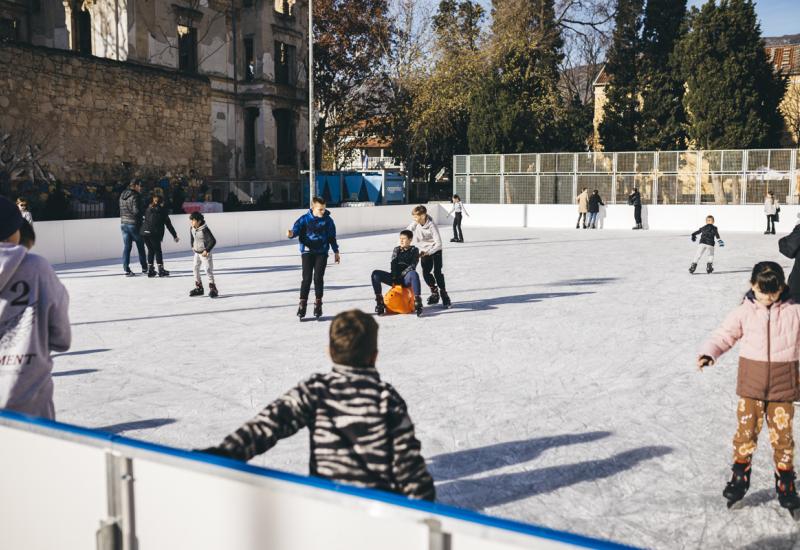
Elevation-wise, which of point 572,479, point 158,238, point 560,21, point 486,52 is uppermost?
point 560,21

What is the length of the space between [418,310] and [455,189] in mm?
25255

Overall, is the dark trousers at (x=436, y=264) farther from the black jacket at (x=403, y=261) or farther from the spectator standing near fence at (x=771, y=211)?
the spectator standing near fence at (x=771, y=211)

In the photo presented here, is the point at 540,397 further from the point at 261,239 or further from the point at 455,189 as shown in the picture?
the point at 455,189

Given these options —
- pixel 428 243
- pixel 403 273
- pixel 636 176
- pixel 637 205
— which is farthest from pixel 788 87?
pixel 403 273

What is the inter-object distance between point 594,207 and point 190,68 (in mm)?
19189

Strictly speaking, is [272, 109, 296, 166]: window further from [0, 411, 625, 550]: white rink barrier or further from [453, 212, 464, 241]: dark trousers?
[0, 411, 625, 550]: white rink barrier

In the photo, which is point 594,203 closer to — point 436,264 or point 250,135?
point 250,135

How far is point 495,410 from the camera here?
641 cm

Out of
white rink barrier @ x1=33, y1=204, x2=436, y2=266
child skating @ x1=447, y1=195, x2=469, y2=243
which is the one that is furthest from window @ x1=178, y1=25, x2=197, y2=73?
child skating @ x1=447, y1=195, x2=469, y2=243

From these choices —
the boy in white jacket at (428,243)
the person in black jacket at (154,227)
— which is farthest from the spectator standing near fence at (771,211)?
the person in black jacket at (154,227)

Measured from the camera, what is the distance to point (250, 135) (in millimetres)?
38781

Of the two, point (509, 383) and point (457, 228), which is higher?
point (457, 228)

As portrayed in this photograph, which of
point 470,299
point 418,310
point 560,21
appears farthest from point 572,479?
point 560,21

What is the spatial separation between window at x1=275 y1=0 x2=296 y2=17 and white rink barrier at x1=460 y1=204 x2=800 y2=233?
14.5 m
